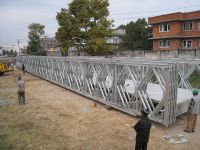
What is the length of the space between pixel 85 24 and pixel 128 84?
67.6 feet

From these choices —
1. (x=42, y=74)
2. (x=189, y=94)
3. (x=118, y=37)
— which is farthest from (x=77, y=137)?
(x=118, y=37)

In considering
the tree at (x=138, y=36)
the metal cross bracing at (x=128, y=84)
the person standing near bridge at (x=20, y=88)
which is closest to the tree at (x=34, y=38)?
the tree at (x=138, y=36)

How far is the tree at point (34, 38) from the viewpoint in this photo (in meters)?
62.0

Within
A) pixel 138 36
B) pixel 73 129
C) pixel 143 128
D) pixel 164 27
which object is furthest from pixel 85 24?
pixel 143 128

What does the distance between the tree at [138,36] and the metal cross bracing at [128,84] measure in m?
31.1

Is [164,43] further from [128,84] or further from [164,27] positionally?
[128,84]

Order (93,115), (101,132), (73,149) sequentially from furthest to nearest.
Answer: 1. (93,115)
2. (101,132)
3. (73,149)

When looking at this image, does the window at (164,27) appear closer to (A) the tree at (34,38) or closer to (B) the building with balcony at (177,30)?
(B) the building with balcony at (177,30)

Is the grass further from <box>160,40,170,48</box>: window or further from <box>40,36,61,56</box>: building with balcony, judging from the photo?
<box>40,36,61,56</box>: building with balcony

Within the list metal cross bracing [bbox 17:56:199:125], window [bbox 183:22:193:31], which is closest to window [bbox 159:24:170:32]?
window [bbox 183:22:193:31]

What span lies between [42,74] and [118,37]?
43704mm

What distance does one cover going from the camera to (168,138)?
7871mm

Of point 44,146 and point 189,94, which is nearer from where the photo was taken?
point 44,146

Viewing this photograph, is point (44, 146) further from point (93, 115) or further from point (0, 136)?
point (93, 115)
